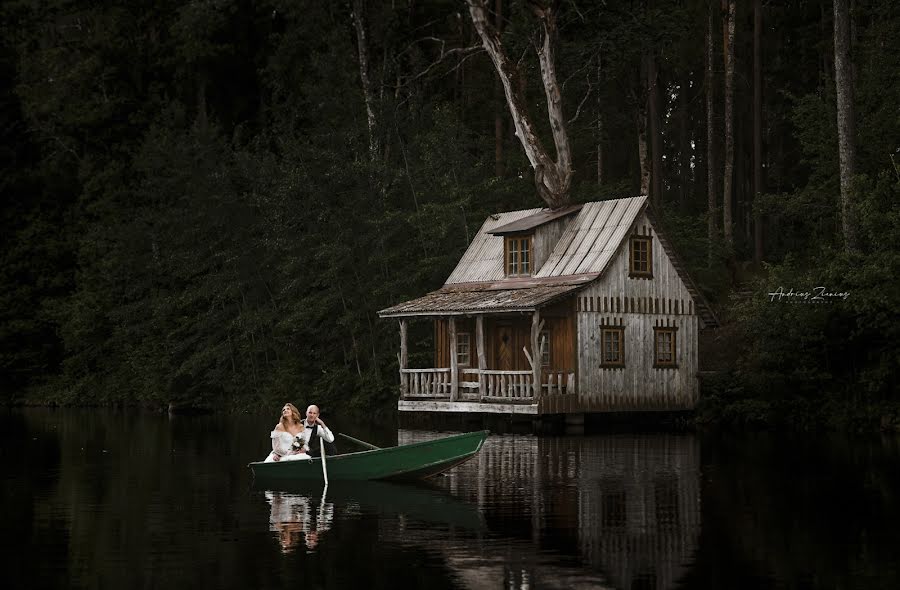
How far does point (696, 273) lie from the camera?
5175 cm

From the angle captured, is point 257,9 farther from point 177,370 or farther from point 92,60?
point 177,370

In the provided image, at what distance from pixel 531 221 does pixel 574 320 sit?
4523mm

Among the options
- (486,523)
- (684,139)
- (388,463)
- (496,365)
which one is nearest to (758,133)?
(684,139)

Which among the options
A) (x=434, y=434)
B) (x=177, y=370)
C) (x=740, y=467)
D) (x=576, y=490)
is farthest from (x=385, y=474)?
(x=177, y=370)

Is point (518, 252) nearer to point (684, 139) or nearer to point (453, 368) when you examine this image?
point (453, 368)

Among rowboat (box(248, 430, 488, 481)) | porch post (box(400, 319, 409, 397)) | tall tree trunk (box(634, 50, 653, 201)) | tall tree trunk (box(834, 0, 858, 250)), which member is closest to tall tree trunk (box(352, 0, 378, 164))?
tall tree trunk (box(634, 50, 653, 201))

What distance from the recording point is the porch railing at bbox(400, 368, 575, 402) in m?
39.3

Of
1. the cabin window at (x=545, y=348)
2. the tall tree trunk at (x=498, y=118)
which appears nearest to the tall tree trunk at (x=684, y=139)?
the tall tree trunk at (x=498, y=118)

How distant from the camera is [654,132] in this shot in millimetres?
60625

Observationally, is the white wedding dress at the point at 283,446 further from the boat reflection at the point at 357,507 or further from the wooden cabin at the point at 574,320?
the wooden cabin at the point at 574,320

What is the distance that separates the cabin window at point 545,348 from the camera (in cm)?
4062

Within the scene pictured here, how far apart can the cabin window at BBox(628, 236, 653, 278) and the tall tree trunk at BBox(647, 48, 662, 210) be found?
1674 centimetres

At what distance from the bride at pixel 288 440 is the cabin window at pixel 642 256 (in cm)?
1844

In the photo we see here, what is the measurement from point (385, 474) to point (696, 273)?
30.3 metres
